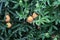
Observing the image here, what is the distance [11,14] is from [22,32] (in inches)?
9.4

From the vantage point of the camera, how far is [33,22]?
2.54 meters

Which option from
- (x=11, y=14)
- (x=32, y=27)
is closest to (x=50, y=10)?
(x=32, y=27)

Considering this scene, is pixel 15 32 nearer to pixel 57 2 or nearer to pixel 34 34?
pixel 34 34

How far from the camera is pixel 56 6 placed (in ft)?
8.27

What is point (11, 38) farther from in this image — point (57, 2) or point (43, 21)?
point (57, 2)

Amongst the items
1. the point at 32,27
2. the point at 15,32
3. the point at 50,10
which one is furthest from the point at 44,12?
the point at 15,32

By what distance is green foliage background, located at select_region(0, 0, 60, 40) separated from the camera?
98.7 inches

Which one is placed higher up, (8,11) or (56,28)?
(8,11)

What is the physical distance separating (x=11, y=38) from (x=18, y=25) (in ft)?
0.64

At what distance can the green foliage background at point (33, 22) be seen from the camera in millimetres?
2508

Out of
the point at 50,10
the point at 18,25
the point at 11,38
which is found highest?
the point at 50,10

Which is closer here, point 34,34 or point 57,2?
point 57,2

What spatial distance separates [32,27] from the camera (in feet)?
8.61

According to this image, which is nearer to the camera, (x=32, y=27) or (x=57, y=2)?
(x=57, y=2)
